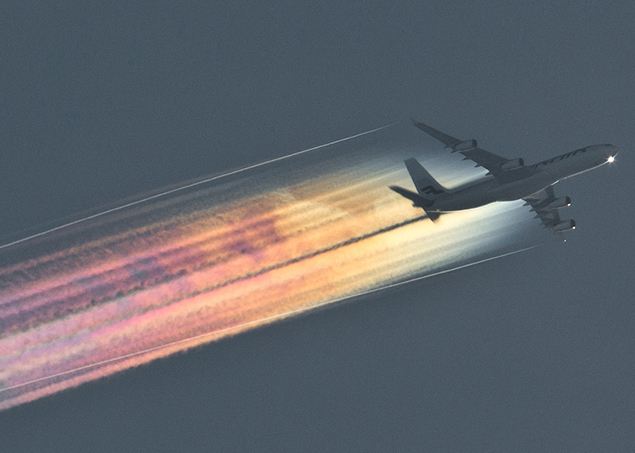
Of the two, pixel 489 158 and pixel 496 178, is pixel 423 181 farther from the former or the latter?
pixel 496 178

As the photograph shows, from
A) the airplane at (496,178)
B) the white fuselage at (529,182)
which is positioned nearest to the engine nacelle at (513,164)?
the airplane at (496,178)

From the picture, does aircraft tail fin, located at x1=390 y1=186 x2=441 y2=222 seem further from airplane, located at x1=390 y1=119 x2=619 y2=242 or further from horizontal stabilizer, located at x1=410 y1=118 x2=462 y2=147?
horizontal stabilizer, located at x1=410 y1=118 x2=462 y2=147

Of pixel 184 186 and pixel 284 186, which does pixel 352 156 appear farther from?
pixel 184 186

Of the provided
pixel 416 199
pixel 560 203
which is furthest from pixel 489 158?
pixel 560 203

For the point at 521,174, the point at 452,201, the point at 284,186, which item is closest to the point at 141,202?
the point at 284,186

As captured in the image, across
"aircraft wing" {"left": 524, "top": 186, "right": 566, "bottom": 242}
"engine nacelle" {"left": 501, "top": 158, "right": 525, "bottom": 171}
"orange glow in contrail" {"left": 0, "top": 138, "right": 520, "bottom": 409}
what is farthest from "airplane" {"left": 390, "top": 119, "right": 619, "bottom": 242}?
"orange glow in contrail" {"left": 0, "top": 138, "right": 520, "bottom": 409}

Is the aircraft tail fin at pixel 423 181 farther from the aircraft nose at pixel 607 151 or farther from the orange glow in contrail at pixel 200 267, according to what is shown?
the aircraft nose at pixel 607 151

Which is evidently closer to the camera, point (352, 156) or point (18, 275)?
point (18, 275)
